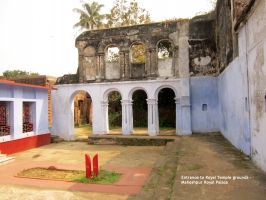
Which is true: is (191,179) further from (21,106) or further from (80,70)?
(80,70)

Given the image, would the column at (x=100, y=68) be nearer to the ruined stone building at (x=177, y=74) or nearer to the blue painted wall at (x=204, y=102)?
the ruined stone building at (x=177, y=74)

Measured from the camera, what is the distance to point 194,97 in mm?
12562

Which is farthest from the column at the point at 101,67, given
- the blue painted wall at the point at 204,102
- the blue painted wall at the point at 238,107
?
the blue painted wall at the point at 238,107

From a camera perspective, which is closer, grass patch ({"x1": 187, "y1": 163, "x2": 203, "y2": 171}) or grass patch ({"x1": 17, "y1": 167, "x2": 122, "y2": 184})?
grass patch ({"x1": 187, "y1": 163, "x2": 203, "y2": 171})

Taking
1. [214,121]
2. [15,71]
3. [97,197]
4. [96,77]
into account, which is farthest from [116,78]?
[15,71]

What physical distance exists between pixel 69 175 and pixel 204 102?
7885 millimetres

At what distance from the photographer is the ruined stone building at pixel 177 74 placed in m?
8.82

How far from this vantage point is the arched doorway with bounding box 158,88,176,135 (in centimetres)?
1897

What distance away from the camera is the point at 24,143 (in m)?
11.8

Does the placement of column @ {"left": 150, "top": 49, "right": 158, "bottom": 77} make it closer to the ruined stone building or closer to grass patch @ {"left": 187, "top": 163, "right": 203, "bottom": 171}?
the ruined stone building

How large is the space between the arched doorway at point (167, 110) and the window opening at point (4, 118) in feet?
35.9

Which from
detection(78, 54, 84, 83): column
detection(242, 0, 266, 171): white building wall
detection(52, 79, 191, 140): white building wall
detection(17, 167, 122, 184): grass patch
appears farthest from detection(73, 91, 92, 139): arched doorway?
detection(242, 0, 266, 171): white building wall

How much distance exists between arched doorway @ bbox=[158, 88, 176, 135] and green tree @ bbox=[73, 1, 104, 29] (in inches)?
557

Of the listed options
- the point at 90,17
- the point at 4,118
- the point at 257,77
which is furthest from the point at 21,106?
the point at 90,17
